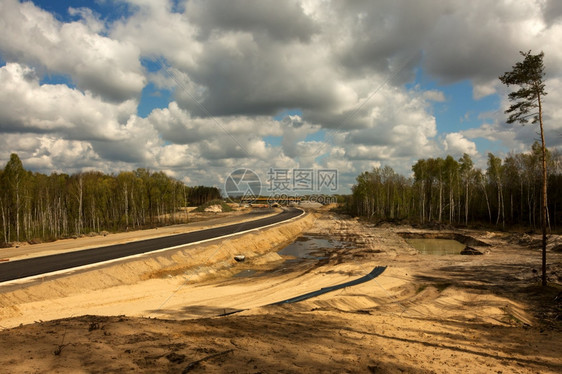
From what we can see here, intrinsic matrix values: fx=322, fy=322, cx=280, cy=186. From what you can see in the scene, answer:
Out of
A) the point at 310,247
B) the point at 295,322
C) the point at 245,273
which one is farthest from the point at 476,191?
the point at 295,322

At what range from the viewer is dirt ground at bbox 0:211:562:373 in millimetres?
8055

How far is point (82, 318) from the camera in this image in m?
11.5

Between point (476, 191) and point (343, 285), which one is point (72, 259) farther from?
point (476, 191)

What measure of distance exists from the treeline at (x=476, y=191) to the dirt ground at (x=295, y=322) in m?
41.6

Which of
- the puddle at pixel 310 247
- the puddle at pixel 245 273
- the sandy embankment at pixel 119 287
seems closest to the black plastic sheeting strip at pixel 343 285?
the sandy embankment at pixel 119 287

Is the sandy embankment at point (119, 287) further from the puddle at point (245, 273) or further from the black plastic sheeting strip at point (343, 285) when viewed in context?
the black plastic sheeting strip at point (343, 285)

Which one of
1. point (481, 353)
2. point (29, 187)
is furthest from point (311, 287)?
point (29, 187)

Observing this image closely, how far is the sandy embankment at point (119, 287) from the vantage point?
17.0 meters

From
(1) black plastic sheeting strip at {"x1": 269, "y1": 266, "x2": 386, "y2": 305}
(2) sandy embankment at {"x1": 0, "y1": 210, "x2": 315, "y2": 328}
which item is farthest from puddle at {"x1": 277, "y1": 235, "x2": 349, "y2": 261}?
(1) black plastic sheeting strip at {"x1": 269, "y1": 266, "x2": 386, "y2": 305}

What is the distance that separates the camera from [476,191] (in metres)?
83.4

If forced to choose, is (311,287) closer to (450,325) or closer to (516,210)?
(450,325)

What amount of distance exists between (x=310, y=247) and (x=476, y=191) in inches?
2274

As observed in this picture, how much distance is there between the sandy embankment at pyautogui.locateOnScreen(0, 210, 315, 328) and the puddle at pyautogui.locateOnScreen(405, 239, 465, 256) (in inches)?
1072

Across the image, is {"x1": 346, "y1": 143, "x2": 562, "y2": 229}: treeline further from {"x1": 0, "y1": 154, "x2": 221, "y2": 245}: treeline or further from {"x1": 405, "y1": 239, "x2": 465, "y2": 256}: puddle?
{"x1": 0, "y1": 154, "x2": 221, "y2": 245}: treeline
